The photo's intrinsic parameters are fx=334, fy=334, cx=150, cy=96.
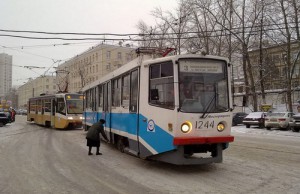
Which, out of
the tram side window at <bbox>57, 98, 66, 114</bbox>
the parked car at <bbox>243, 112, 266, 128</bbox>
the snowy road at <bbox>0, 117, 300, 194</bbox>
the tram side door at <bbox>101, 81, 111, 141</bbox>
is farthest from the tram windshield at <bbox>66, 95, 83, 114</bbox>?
the parked car at <bbox>243, 112, 266, 128</bbox>

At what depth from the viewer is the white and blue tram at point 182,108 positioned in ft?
27.1

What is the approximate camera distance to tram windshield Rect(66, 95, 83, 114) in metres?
24.7

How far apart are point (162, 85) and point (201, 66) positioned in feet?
3.69

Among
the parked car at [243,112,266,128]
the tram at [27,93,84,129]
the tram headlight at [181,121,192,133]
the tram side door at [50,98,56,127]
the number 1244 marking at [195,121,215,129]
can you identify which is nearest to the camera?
the tram headlight at [181,121,192,133]

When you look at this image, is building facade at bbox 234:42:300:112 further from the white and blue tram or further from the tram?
the white and blue tram

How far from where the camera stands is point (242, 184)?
7387mm

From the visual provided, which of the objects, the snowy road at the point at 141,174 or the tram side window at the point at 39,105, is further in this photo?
the tram side window at the point at 39,105

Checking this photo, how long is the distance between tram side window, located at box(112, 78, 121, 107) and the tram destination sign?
3910 millimetres

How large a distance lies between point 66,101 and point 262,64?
24479 mm

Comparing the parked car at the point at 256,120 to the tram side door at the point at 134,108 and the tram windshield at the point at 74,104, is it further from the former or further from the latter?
the tram side door at the point at 134,108

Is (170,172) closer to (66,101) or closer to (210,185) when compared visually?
(210,185)

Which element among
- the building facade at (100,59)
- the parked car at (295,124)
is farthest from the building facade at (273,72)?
the building facade at (100,59)

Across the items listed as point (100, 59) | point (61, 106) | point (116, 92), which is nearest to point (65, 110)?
point (61, 106)

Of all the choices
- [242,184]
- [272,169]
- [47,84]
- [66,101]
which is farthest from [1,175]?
[47,84]
